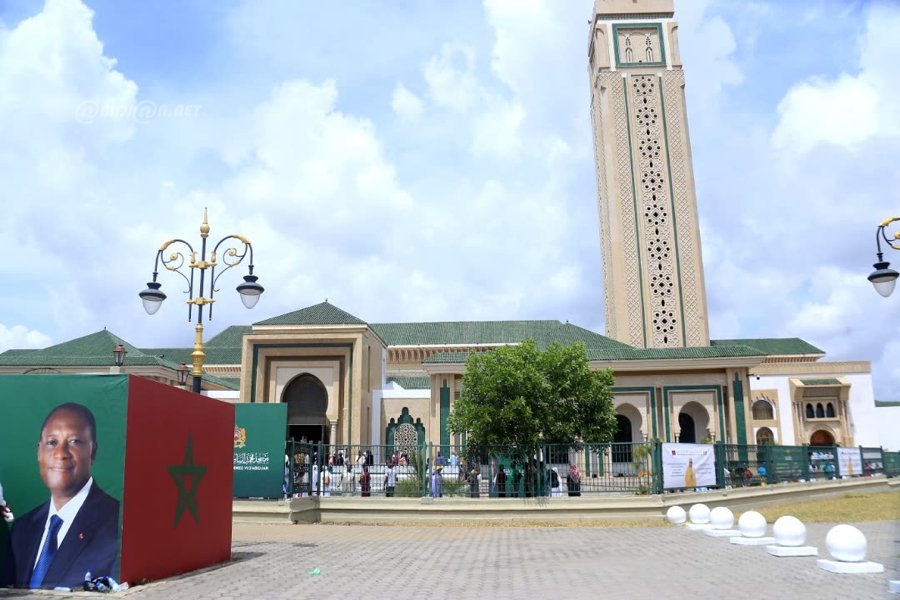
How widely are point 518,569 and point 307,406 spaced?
30.2 meters

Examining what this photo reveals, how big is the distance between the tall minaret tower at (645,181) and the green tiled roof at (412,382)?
11.3 meters

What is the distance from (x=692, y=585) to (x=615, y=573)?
1.16 metres

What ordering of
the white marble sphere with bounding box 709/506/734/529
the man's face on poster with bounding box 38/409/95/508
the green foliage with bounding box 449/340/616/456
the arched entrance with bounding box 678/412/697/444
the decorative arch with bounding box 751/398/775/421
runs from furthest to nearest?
the decorative arch with bounding box 751/398/775/421 < the arched entrance with bounding box 678/412/697/444 < the green foliage with bounding box 449/340/616/456 < the white marble sphere with bounding box 709/506/734/529 < the man's face on poster with bounding box 38/409/95/508

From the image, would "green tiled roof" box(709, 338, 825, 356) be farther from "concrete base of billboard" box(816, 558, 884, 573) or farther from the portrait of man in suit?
the portrait of man in suit

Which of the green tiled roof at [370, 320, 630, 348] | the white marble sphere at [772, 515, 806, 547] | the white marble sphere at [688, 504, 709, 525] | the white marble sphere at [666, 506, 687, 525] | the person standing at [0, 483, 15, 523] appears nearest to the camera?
the person standing at [0, 483, 15, 523]

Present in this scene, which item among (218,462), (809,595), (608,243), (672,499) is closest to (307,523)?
(218,462)

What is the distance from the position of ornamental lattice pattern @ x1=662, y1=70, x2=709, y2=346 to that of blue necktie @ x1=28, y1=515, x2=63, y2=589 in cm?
3859

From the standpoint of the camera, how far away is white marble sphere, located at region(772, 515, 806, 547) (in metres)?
9.56

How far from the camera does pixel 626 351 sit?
112ft

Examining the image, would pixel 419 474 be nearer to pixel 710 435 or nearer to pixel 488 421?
pixel 488 421

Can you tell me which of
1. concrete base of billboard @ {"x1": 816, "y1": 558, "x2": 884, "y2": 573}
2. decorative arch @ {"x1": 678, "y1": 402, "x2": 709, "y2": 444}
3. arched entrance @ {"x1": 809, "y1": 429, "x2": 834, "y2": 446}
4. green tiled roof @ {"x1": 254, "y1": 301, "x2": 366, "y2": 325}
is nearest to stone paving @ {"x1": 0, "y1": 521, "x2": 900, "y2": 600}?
concrete base of billboard @ {"x1": 816, "y1": 558, "x2": 884, "y2": 573}

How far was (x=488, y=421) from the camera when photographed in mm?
21281

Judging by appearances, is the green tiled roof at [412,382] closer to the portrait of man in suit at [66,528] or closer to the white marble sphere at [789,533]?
the white marble sphere at [789,533]

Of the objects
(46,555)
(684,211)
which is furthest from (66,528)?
(684,211)
